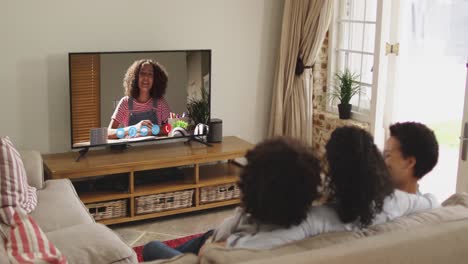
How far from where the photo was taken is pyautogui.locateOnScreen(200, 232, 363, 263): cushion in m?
1.64

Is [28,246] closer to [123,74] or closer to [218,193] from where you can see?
[123,74]

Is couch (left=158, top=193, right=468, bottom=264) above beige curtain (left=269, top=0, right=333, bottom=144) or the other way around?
the other way around

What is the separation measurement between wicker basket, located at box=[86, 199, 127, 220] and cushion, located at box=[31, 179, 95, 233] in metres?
0.44

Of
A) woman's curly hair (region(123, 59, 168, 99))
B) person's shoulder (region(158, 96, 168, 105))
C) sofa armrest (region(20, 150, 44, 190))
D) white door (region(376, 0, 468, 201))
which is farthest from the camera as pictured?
person's shoulder (region(158, 96, 168, 105))

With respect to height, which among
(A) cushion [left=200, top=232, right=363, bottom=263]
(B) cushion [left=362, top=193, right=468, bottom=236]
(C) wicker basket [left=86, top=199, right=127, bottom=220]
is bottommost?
(C) wicker basket [left=86, top=199, right=127, bottom=220]

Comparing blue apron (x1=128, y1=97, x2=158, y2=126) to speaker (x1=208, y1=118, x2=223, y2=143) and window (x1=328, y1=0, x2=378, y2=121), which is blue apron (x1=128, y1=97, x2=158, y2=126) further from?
window (x1=328, y1=0, x2=378, y2=121)

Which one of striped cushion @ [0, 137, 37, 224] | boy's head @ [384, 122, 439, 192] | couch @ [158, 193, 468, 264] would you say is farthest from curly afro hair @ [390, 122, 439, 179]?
striped cushion @ [0, 137, 37, 224]

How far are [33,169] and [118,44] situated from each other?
124cm

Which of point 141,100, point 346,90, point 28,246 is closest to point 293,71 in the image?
point 346,90

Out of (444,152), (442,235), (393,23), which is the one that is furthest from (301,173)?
(393,23)

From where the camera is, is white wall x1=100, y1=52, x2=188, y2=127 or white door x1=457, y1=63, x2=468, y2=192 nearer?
white door x1=457, y1=63, x2=468, y2=192

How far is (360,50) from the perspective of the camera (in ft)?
15.8

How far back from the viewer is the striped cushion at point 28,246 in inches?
91.3

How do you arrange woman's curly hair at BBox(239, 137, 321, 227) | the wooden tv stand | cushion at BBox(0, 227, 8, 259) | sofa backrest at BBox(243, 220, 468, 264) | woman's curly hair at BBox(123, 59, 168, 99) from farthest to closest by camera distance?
woman's curly hair at BBox(123, 59, 168, 99) → the wooden tv stand → cushion at BBox(0, 227, 8, 259) → woman's curly hair at BBox(239, 137, 321, 227) → sofa backrest at BBox(243, 220, 468, 264)
